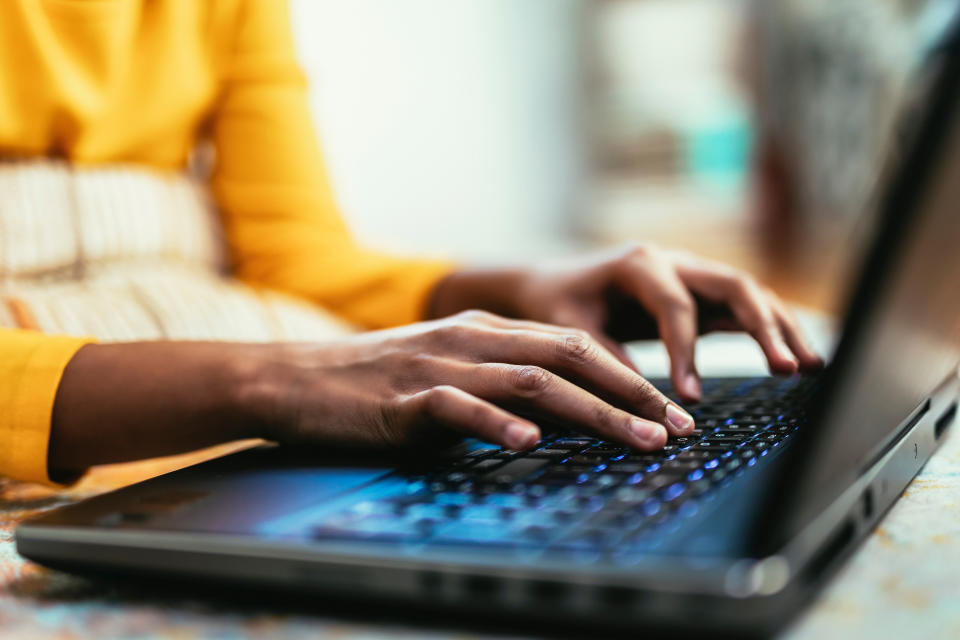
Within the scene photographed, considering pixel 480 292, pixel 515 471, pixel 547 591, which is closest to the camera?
pixel 547 591

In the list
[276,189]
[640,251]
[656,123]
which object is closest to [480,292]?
[640,251]

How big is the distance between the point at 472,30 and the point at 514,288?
2.78 meters

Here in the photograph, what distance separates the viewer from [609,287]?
74 centimetres

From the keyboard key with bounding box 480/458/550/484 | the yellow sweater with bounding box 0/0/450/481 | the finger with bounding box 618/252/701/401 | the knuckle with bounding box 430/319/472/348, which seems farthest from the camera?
the yellow sweater with bounding box 0/0/450/481

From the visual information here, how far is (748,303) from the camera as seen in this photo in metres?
0.66

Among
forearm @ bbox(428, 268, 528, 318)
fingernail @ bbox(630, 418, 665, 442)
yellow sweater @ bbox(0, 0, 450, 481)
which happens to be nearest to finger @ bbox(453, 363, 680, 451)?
fingernail @ bbox(630, 418, 665, 442)

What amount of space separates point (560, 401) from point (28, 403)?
313 mm

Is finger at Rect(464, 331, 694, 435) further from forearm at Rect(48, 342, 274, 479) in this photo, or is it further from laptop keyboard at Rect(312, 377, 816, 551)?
forearm at Rect(48, 342, 274, 479)

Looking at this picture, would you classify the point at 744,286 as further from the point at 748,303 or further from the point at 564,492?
the point at 564,492

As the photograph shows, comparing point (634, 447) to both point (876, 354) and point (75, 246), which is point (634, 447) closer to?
point (876, 354)

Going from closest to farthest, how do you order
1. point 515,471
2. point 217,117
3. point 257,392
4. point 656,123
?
point 515,471 → point 257,392 → point 217,117 → point 656,123

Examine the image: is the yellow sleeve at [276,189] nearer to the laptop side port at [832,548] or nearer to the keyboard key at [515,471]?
the keyboard key at [515,471]

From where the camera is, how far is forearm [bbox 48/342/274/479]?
1.70 ft

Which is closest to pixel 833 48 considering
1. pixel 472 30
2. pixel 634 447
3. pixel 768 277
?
pixel 768 277
